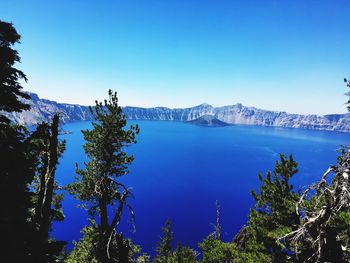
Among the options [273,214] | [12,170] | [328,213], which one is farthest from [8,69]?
[273,214]

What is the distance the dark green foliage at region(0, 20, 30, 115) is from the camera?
10.8 meters

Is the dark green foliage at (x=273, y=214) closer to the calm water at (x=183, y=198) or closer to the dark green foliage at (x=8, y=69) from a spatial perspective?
the dark green foliage at (x=8, y=69)

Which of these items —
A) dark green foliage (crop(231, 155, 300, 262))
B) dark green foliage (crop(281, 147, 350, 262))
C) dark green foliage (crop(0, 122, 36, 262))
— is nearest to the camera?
dark green foliage (crop(281, 147, 350, 262))

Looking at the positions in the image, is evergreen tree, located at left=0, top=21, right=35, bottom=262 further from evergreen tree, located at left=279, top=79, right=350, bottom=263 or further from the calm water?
the calm water

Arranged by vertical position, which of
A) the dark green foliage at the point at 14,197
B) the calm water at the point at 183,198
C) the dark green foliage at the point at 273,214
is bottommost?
the calm water at the point at 183,198

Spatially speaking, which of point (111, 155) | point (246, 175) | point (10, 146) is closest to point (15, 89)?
point (10, 146)

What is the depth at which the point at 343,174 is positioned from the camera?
23.5ft

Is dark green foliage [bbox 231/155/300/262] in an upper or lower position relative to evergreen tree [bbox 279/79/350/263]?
lower

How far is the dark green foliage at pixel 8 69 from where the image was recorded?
1076cm

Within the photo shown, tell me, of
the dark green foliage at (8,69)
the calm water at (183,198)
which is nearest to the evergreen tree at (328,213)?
the dark green foliage at (8,69)

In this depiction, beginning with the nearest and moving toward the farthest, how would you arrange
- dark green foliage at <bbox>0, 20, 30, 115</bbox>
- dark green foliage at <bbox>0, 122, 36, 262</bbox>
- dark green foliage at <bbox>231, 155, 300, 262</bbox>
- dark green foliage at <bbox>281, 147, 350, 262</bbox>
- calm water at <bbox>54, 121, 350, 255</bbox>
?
dark green foliage at <bbox>281, 147, 350, 262</bbox> < dark green foliage at <bbox>0, 122, 36, 262</bbox> < dark green foliage at <bbox>0, 20, 30, 115</bbox> < dark green foliage at <bbox>231, 155, 300, 262</bbox> < calm water at <bbox>54, 121, 350, 255</bbox>

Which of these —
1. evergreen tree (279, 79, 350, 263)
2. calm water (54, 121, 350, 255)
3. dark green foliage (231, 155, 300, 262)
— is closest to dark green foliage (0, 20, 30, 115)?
evergreen tree (279, 79, 350, 263)

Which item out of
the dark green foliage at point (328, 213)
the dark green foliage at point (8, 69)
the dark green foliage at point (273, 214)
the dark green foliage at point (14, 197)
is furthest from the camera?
the dark green foliage at point (273, 214)

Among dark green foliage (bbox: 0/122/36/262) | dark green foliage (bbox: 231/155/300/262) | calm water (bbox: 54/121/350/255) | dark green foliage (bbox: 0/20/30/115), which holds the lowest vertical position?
calm water (bbox: 54/121/350/255)
